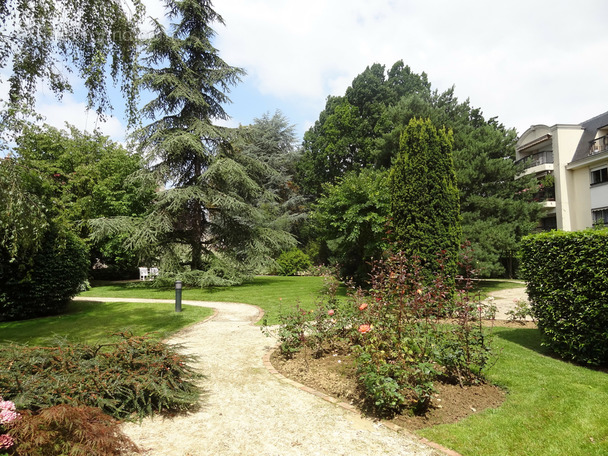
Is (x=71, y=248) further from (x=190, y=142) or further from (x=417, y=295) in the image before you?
(x=417, y=295)

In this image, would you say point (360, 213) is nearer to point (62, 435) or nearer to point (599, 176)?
point (62, 435)

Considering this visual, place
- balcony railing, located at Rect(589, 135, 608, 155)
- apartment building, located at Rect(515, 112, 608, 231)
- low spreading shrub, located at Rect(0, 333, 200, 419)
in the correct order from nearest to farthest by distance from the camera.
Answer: low spreading shrub, located at Rect(0, 333, 200, 419), apartment building, located at Rect(515, 112, 608, 231), balcony railing, located at Rect(589, 135, 608, 155)

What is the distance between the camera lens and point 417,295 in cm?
463

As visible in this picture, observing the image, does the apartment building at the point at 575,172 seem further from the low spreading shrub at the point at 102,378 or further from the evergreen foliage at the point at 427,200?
the low spreading shrub at the point at 102,378

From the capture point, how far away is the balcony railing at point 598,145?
20.7 metres

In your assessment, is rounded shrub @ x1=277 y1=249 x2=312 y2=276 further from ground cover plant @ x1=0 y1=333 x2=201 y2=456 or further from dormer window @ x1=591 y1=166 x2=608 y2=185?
ground cover plant @ x1=0 y1=333 x2=201 y2=456

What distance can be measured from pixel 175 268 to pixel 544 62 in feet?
49.6

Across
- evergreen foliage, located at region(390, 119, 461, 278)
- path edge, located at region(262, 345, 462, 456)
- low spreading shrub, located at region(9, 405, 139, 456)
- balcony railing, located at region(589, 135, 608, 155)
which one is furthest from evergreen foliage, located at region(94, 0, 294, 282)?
balcony railing, located at region(589, 135, 608, 155)

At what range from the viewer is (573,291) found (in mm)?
4707

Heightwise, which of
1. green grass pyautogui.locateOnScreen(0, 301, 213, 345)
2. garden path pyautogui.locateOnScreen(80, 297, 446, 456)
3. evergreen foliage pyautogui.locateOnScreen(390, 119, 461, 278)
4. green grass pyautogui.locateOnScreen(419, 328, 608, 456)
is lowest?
garden path pyautogui.locateOnScreen(80, 297, 446, 456)

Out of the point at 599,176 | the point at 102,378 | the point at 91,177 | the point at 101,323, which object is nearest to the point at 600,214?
the point at 599,176

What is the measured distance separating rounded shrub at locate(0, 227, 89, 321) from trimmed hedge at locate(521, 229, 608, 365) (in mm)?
9712

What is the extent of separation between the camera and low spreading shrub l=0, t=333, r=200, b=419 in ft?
10.1

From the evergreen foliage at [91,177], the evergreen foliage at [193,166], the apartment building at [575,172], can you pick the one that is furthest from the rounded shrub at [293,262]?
the apartment building at [575,172]
